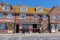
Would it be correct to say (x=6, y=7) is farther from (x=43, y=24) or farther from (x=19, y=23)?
(x=43, y=24)

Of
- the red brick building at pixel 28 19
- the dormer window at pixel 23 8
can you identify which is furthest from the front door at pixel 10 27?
the dormer window at pixel 23 8

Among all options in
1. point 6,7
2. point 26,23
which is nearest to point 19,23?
point 26,23

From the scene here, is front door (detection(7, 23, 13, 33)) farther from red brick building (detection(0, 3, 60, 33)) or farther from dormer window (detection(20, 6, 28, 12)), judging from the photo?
dormer window (detection(20, 6, 28, 12))

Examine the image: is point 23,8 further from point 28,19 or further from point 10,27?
point 10,27

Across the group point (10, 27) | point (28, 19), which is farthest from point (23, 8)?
point (10, 27)

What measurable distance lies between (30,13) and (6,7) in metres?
6.98

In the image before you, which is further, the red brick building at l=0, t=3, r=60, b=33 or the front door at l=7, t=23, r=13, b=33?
the red brick building at l=0, t=3, r=60, b=33

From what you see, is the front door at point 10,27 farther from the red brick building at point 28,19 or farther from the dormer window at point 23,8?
the dormer window at point 23,8

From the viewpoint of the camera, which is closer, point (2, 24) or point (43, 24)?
point (2, 24)

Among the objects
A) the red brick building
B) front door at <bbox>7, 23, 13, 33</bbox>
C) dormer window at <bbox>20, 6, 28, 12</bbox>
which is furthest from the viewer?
dormer window at <bbox>20, 6, 28, 12</bbox>

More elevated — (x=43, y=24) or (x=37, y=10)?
(x=37, y=10)

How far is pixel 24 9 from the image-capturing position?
49.9 metres

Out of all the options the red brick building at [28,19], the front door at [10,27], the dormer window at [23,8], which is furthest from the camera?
the dormer window at [23,8]

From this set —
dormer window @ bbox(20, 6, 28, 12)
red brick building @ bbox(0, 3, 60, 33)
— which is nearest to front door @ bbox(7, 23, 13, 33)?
red brick building @ bbox(0, 3, 60, 33)
